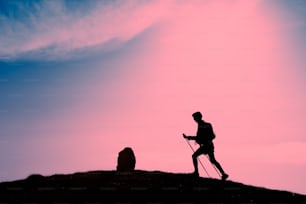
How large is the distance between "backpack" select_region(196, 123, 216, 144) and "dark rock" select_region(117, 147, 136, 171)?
7789 millimetres

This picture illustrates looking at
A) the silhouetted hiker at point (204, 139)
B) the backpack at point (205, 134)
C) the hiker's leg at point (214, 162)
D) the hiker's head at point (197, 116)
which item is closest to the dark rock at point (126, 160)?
the silhouetted hiker at point (204, 139)

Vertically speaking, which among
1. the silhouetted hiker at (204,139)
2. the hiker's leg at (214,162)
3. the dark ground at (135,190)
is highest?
the silhouetted hiker at (204,139)

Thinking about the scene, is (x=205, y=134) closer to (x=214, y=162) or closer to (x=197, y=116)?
(x=197, y=116)

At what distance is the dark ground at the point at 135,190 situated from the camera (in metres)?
14.7

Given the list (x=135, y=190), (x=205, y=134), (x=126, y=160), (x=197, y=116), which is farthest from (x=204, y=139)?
(x=126, y=160)

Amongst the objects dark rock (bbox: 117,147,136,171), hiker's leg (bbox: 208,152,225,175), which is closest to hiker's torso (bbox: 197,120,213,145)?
hiker's leg (bbox: 208,152,225,175)

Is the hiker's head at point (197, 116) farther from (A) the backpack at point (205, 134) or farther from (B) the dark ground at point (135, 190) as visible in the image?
(B) the dark ground at point (135, 190)

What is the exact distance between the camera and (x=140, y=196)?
49.0 feet

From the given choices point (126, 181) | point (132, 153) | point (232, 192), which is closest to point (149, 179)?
point (126, 181)

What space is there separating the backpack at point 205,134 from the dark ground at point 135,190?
1980mm

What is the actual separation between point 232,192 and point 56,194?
756cm

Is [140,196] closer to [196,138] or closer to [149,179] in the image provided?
[149,179]

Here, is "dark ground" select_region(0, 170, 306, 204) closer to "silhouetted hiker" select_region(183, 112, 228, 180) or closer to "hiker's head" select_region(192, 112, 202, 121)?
"silhouetted hiker" select_region(183, 112, 228, 180)

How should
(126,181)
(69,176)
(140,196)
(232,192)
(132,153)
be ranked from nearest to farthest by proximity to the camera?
(140,196), (232,192), (126,181), (69,176), (132,153)
